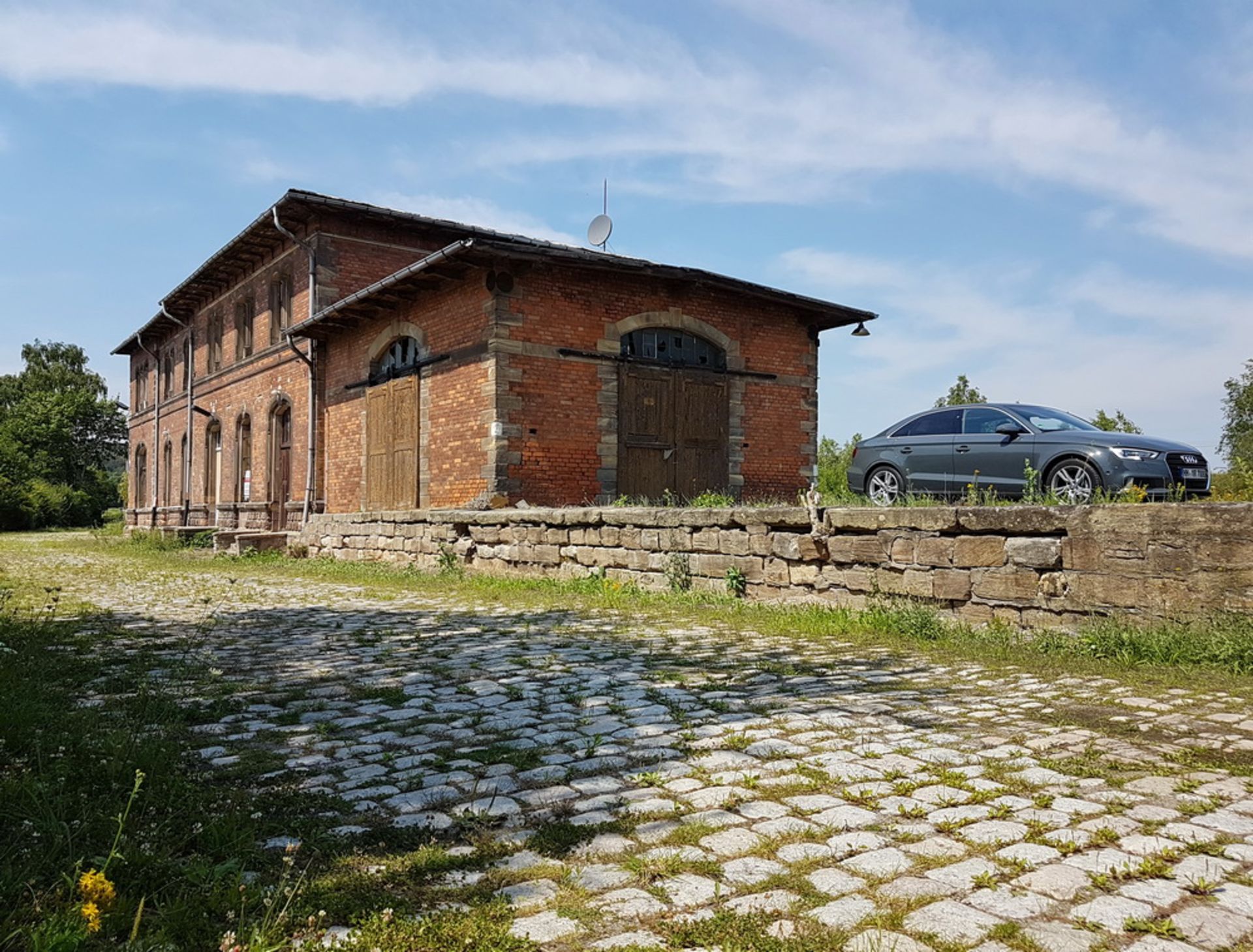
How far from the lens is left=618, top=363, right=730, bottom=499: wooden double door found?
1504cm

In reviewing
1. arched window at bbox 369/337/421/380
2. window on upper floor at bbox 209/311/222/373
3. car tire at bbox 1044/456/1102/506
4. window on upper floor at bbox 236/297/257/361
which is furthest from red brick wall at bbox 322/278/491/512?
window on upper floor at bbox 209/311/222/373

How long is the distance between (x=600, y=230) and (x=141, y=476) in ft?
82.2

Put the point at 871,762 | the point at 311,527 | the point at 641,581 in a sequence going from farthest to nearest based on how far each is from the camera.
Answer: the point at 311,527, the point at 641,581, the point at 871,762

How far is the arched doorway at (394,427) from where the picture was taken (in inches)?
629

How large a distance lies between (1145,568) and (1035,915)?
433 centimetres

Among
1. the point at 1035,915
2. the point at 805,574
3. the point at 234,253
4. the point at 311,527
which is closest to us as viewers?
the point at 1035,915

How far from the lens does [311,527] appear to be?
18562 millimetres

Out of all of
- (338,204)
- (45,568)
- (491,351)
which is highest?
(338,204)

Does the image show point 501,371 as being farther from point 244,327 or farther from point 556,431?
point 244,327

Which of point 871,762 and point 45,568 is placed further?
point 45,568

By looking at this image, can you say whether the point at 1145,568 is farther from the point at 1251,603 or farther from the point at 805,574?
the point at 805,574

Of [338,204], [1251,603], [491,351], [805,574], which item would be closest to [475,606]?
[805,574]

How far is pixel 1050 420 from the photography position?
1059cm

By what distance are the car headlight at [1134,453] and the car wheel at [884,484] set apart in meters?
2.95
